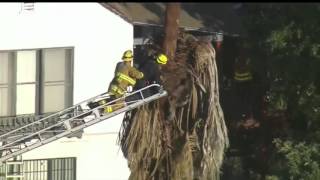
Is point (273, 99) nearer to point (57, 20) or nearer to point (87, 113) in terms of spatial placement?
point (87, 113)

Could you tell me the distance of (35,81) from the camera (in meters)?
18.5

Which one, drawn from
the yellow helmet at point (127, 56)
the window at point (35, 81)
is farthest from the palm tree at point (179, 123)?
the window at point (35, 81)

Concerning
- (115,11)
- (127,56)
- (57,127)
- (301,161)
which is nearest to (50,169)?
(57,127)

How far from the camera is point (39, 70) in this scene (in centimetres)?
1844

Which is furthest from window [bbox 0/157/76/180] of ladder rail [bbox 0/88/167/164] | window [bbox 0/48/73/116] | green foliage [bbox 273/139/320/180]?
green foliage [bbox 273/139/320/180]

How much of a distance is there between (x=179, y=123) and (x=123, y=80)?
5.42ft

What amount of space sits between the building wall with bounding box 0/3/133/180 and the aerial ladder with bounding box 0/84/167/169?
163 centimetres

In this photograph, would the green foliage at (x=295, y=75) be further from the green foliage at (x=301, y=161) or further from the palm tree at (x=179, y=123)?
the palm tree at (x=179, y=123)

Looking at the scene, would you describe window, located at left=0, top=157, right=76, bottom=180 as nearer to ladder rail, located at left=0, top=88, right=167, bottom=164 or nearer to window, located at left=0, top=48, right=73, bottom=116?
window, located at left=0, top=48, right=73, bottom=116

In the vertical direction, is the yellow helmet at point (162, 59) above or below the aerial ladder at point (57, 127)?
above

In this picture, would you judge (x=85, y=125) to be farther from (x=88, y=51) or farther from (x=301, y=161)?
(x=301, y=161)

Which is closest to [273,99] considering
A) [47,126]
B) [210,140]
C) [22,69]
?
[210,140]

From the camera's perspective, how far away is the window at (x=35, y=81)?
60.3 feet

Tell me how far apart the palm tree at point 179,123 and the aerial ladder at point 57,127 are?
0.58 metres
